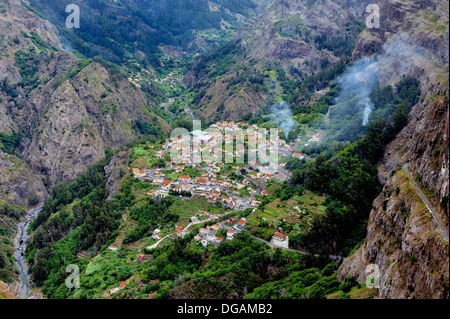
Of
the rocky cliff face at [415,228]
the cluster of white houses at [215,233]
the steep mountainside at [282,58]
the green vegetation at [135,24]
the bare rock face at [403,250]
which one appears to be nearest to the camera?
the bare rock face at [403,250]

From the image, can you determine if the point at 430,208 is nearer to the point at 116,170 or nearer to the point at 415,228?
the point at 415,228

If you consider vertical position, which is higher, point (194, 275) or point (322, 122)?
point (322, 122)

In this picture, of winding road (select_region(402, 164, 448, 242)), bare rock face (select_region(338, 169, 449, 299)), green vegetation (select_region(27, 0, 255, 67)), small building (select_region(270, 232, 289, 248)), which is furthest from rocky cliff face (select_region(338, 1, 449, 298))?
green vegetation (select_region(27, 0, 255, 67))

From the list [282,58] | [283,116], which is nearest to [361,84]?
[283,116]

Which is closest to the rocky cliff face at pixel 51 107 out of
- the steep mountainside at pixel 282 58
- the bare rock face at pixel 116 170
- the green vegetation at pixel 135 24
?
the bare rock face at pixel 116 170

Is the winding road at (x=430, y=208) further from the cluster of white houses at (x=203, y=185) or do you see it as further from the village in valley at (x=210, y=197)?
the cluster of white houses at (x=203, y=185)
